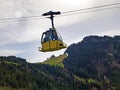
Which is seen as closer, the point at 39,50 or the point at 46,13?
the point at 46,13

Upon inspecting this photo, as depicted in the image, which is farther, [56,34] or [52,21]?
[56,34]

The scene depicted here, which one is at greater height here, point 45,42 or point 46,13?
point 46,13

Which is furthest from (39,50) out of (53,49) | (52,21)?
(52,21)

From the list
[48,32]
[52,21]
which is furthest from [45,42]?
[52,21]

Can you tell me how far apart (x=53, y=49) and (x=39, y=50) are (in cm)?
229

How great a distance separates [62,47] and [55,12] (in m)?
8.40

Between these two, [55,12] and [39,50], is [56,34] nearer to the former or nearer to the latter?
[39,50]

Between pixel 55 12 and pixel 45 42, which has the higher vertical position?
pixel 55 12

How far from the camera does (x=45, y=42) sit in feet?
208

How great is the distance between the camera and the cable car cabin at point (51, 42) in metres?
61.4

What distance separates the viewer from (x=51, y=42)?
62.7 meters

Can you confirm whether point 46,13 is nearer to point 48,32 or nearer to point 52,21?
point 52,21

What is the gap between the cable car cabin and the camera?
61.4m

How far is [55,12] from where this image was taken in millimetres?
54188
